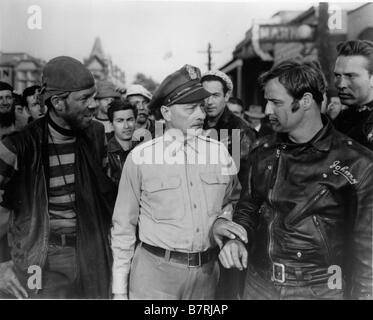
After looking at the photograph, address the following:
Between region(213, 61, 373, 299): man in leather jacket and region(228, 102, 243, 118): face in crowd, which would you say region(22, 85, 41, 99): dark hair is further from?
region(213, 61, 373, 299): man in leather jacket

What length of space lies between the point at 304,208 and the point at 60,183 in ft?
4.98

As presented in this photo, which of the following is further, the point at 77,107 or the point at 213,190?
the point at 77,107

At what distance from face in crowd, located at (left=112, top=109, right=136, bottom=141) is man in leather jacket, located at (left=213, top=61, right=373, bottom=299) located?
848mm

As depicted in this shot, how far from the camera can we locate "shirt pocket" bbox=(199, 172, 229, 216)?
8.28 feet

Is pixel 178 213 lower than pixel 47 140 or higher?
lower

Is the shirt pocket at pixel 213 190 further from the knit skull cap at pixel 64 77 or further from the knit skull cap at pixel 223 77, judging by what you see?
the knit skull cap at pixel 64 77

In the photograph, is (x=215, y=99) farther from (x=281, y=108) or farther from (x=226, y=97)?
(x=281, y=108)

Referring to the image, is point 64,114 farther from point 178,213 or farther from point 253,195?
point 253,195

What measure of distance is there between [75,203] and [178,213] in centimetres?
70

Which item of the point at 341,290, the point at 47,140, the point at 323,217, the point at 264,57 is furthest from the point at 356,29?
the point at 47,140

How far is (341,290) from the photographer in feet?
8.46

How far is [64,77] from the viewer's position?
2.69 metres

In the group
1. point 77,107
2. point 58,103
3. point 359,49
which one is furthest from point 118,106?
point 359,49

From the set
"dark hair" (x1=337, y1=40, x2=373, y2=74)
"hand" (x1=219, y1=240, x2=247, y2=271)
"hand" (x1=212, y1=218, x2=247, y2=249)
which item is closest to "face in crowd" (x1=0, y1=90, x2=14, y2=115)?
"hand" (x1=212, y1=218, x2=247, y2=249)
